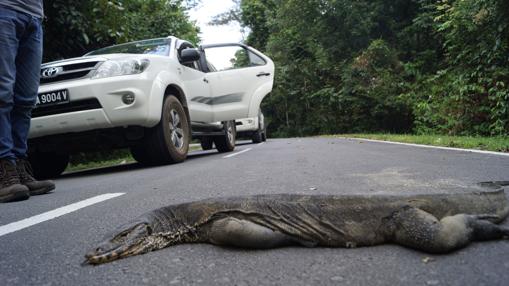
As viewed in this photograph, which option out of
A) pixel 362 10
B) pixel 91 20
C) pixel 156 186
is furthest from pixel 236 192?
pixel 362 10

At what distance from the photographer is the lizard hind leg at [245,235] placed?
2662mm

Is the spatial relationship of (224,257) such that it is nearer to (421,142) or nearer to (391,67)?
(421,142)

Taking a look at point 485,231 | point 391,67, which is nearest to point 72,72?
point 485,231

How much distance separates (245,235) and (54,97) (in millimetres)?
4982

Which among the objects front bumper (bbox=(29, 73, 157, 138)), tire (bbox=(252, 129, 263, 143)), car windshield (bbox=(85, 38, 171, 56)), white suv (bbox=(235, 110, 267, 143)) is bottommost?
tire (bbox=(252, 129, 263, 143))

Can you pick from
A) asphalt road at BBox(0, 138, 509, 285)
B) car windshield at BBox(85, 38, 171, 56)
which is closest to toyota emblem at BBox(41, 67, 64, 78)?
car windshield at BBox(85, 38, 171, 56)

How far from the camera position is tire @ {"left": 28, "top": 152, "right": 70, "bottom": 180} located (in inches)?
307

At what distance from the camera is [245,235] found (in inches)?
105

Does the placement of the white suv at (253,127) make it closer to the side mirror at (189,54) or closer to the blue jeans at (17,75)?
the side mirror at (189,54)

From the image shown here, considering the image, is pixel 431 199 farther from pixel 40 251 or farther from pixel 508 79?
pixel 508 79

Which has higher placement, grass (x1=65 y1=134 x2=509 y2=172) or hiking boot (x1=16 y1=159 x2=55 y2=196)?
hiking boot (x1=16 y1=159 x2=55 y2=196)

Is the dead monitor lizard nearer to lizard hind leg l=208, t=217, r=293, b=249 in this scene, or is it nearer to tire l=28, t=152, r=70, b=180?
lizard hind leg l=208, t=217, r=293, b=249

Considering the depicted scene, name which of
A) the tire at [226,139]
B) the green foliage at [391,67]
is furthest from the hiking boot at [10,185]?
the green foliage at [391,67]

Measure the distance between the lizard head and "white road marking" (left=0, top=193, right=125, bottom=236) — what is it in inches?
43.4
